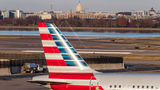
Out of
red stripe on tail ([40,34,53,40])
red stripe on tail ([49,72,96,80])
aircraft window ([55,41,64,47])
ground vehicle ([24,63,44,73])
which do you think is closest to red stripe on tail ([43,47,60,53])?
aircraft window ([55,41,64,47])

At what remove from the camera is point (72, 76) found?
29.0m

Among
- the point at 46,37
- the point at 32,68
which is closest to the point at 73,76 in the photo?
the point at 46,37

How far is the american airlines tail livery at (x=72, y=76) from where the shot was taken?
2764 cm

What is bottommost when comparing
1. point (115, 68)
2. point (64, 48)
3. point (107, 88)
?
point (115, 68)

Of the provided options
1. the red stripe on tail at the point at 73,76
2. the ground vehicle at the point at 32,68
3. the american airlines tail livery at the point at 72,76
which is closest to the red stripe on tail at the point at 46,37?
the american airlines tail livery at the point at 72,76

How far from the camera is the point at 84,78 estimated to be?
28.7 metres

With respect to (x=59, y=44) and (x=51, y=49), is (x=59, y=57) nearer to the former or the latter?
(x=51, y=49)

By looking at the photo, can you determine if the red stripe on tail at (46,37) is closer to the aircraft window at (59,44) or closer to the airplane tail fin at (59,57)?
the airplane tail fin at (59,57)

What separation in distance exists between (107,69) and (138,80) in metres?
36.7

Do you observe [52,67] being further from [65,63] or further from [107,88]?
[107,88]

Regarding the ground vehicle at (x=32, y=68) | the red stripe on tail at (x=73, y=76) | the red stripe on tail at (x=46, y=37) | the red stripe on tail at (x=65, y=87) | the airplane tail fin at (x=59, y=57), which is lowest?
the ground vehicle at (x=32, y=68)

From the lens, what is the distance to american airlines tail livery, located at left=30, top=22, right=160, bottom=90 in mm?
27641

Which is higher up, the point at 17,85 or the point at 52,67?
the point at 52,67

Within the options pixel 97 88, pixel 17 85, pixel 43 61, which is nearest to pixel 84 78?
pixel 97 88
